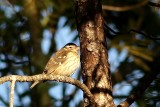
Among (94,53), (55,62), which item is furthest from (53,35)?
(94,53)

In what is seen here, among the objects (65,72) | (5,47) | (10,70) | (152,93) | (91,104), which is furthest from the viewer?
(5,47)

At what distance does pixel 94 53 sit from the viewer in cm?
338

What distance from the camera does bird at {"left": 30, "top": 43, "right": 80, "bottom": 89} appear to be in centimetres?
632

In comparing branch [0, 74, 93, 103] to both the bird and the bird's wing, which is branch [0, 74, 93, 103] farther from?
the bird's wing

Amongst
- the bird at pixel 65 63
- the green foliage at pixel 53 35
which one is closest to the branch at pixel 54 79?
the bird at pixel 65 63

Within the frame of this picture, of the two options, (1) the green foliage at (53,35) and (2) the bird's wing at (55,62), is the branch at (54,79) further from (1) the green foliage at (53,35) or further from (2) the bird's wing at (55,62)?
(1) the green foliage at (53,35)

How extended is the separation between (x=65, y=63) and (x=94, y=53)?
3.13 meters

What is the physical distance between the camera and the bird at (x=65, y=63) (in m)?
6.32

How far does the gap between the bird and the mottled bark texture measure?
9.32 ft

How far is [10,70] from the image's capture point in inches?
342

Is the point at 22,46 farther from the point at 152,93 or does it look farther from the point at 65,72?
the point at 152,93

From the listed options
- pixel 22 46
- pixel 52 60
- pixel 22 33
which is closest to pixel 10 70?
pixel 22 46

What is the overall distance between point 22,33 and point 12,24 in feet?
1.58

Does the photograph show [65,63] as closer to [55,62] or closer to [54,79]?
[55,62]
